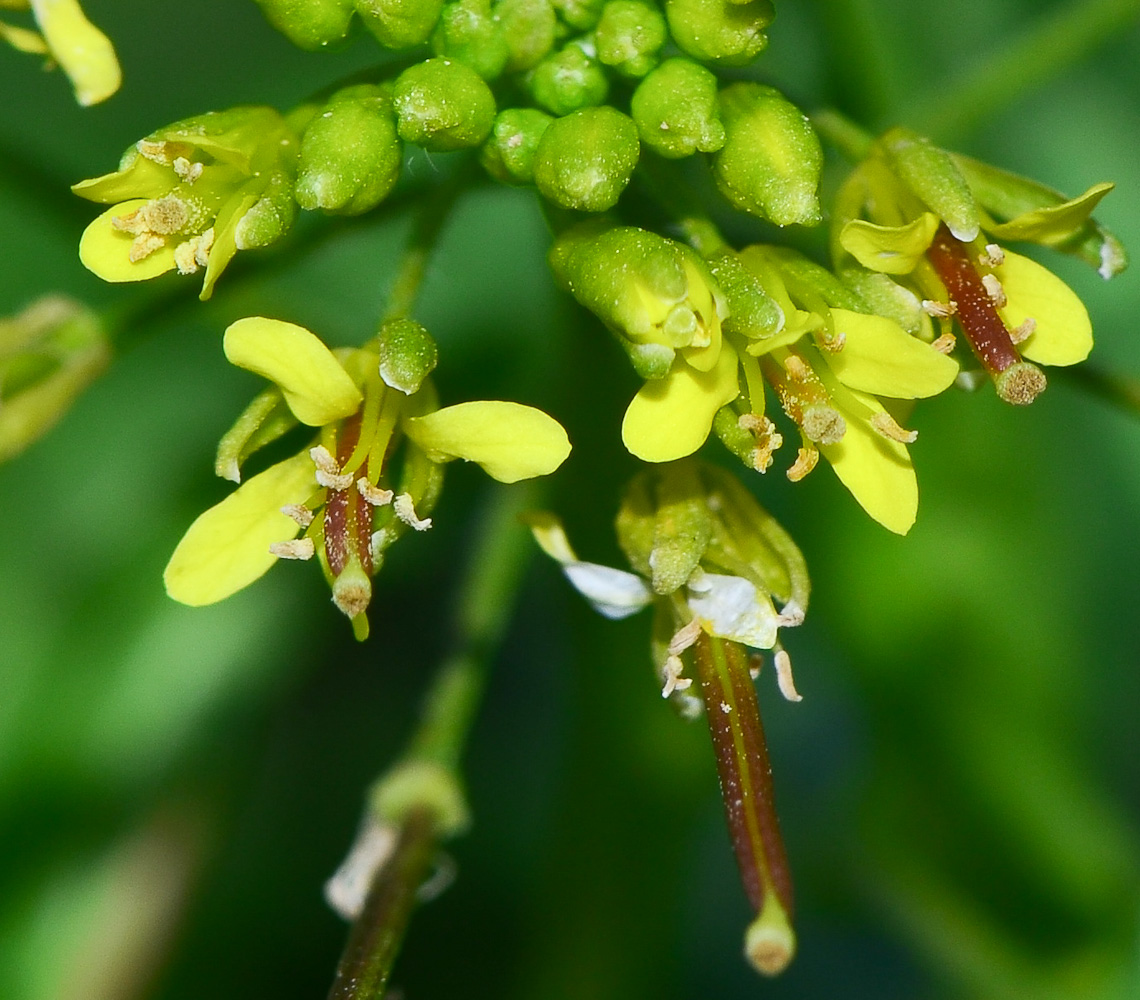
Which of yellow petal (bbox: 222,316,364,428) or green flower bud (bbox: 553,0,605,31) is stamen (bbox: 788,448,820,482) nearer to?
yellow petal (bbox: 222,316,364,428)

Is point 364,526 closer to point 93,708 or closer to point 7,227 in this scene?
point 93,708

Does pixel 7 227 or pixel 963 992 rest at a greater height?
pixel 7 227

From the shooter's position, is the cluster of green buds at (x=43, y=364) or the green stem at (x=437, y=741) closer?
the green stem at (x=437, y=741)

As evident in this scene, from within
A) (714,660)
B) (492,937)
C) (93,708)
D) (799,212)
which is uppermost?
(799,212)

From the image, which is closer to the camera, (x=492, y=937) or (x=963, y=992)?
(x=963, y=992)

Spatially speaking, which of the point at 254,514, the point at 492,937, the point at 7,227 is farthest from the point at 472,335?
the point at 254,514

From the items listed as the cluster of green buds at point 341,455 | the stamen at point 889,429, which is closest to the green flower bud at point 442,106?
the cluster of green buds at point 341,455

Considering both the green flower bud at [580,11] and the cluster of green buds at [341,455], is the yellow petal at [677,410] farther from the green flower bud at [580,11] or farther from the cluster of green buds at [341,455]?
the green flower bud at [580,11]
